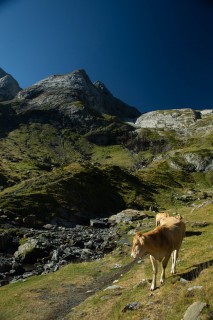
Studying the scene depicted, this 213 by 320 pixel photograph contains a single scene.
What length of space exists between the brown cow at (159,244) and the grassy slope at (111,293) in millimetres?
1259

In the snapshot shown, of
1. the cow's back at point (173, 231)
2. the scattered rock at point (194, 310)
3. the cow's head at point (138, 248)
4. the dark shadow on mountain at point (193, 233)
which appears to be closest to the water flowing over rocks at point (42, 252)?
the dark shadow on mountain at point (193, 233)

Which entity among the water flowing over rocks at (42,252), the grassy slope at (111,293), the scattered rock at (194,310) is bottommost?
the water flowing over rocks at (42,252)

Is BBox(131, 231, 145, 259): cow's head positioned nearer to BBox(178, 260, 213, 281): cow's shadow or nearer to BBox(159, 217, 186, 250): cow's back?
BBox(159, 217, 186, 250): cow's back

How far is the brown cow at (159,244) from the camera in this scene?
681 inches

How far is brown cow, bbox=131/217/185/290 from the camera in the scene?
1729 centimetres

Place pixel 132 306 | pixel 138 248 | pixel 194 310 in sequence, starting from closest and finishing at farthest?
pixel 194 310 → pixel 132 306 → pixel 138 248

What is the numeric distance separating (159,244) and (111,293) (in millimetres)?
5870

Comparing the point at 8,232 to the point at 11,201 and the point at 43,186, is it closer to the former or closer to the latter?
the point at 11,201

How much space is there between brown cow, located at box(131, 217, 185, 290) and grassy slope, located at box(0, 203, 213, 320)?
1.26 m

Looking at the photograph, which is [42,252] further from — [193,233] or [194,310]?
[194,310]

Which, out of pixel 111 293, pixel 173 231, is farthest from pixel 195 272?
pixel 111 293

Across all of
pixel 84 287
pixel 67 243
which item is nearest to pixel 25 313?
pixel 84 287

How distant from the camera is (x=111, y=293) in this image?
70.6 feet

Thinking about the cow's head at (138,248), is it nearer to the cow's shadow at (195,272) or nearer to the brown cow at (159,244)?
the brown cow at (159,244)
